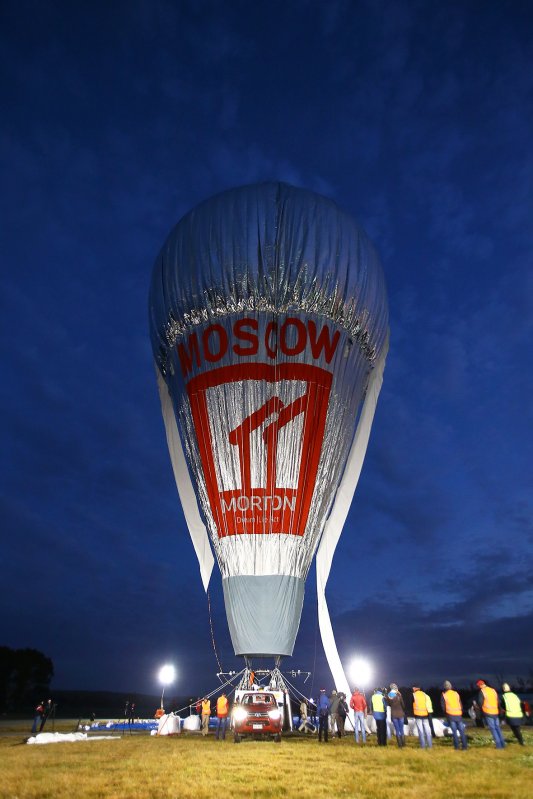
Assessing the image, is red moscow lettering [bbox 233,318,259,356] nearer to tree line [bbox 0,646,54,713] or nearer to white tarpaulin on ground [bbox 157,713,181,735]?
white tarpaulin on ground [bbox 157,713,181,735]

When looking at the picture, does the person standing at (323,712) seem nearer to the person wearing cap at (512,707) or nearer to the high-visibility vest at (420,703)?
the high-visibility vest at (420,703)

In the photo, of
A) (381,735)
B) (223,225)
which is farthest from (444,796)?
(223,225)

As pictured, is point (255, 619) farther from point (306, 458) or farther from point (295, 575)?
point (306, 458)

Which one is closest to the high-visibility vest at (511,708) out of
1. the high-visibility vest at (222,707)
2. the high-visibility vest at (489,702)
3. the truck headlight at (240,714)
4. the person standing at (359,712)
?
the high-visibility vest at (489,702)

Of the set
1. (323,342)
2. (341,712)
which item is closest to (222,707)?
(341,712)

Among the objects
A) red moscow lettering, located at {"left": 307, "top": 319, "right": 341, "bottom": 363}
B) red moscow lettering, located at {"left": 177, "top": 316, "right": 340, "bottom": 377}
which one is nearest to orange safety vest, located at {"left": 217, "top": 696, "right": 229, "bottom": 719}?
red moscow lettering, located at {"left": 177, "top": 316, "right": 340, "bottom": 377}

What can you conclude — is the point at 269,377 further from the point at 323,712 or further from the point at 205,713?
the point at 205,713
